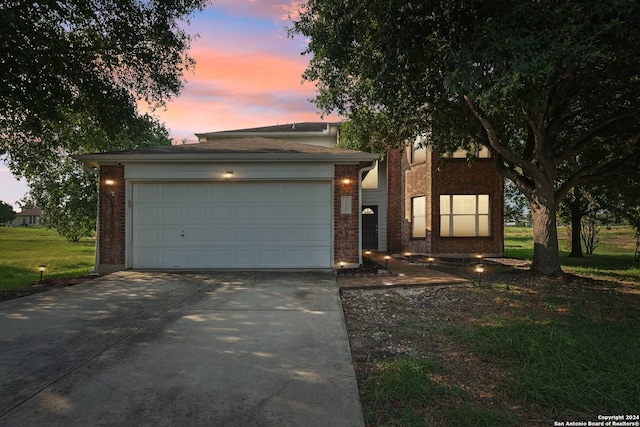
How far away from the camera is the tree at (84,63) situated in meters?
6.83

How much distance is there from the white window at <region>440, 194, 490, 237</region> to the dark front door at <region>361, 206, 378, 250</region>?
3301mm

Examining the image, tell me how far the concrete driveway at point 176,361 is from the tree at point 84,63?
4200 millimetres

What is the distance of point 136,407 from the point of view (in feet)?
8.85

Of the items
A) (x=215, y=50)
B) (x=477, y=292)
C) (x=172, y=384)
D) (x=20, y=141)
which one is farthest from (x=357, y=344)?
(x=20, y=141)

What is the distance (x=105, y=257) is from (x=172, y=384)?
758 centimetres

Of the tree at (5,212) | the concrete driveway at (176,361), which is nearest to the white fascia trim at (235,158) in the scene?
the concrete driveway at (176,361)

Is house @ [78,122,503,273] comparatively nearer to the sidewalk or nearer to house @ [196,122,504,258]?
the sidewalk

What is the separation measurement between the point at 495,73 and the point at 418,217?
10544 mm

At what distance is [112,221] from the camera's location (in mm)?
9289

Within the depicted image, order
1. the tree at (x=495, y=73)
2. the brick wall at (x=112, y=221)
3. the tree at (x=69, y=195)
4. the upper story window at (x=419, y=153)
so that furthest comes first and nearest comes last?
the tree at (x=69, y=195) → the upper story window at (x=419, y=153) → the brick wall at (x=112, y=221) → the tree at (x=495, y=73)

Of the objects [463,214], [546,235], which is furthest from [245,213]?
[463,214]

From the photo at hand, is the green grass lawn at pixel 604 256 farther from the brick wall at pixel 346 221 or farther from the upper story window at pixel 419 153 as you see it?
the brick wall at pixel 346 221

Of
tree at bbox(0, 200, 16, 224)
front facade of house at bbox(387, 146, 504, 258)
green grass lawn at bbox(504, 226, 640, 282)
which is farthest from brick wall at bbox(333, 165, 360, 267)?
tree at bbox(0, 200, 16, 224)

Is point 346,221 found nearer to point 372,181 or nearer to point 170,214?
point 170,214
